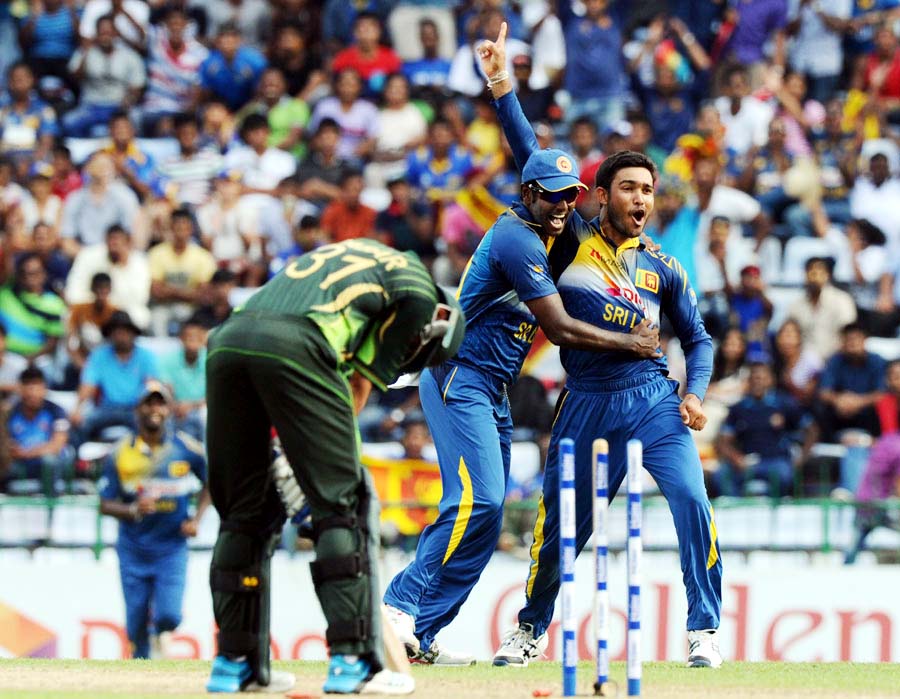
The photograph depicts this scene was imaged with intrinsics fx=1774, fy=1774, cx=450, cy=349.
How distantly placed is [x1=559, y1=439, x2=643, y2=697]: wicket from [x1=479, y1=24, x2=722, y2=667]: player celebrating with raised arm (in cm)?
150

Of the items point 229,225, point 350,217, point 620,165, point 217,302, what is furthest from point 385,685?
point 229,225

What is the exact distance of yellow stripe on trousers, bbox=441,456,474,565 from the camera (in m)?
8.73

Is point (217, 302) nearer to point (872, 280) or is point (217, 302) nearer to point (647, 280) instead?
point (872, 280)

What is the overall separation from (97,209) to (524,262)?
9659 millimetres

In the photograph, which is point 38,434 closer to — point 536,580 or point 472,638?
point 472,638

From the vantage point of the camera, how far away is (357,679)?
6953 mm

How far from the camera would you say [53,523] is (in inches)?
553

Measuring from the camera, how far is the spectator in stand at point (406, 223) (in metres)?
17.0

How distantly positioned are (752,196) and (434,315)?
11.0 meters

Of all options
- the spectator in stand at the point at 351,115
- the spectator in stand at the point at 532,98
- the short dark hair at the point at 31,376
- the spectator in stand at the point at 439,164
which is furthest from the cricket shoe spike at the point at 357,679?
the spectator in stand at the point at 351,115

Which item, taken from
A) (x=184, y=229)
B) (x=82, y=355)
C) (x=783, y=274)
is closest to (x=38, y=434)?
(x=82, y=355)

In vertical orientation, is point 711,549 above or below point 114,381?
below

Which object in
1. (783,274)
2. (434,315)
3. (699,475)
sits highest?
(783,274)

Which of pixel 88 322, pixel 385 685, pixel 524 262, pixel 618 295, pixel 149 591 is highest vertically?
pixel 88 322
